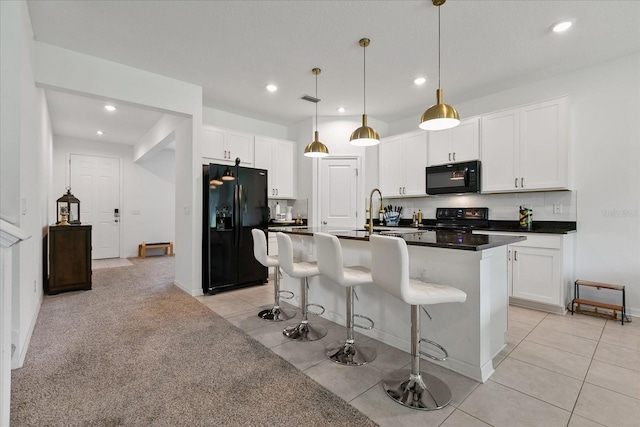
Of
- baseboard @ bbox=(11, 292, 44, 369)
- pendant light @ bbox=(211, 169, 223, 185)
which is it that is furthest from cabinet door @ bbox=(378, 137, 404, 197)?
baseboard @ bbox=(11, 292, 44, 369)

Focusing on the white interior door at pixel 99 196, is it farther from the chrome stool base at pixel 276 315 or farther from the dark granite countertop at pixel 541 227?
the dark granite countertop at pixel 541 227

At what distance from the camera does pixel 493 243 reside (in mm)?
1940

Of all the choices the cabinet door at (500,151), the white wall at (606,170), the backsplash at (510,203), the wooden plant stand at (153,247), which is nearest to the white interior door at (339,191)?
the backsplash at (510,203)

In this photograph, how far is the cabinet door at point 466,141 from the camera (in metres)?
4.19

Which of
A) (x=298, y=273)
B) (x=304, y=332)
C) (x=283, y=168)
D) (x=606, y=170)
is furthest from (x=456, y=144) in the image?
(x=304, y=332)

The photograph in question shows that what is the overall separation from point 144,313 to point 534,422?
3.60 meters

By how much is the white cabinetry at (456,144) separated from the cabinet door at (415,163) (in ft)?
0.39

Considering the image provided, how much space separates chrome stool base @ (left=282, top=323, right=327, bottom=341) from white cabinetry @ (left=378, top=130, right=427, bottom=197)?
3.00 metres

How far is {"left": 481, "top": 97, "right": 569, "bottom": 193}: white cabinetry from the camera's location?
11.4ft

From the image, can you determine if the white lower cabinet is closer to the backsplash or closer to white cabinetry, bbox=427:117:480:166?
the backsplash

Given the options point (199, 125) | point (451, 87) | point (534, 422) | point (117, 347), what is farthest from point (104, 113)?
point (534, 422)

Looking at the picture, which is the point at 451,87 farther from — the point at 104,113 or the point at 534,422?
the point at 104,113

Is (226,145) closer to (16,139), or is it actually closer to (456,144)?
(16,139)

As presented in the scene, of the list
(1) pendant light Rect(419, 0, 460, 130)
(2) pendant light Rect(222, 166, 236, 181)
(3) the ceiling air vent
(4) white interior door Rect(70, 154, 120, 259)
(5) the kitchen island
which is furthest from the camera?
(4) white interior door Rect(70, 154, 120, 259)
